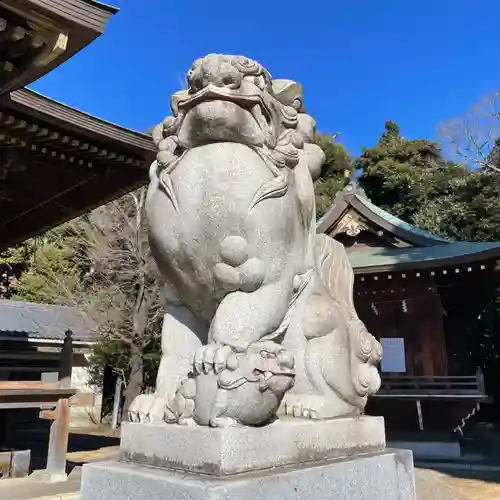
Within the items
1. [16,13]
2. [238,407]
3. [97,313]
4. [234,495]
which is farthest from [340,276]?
[97,313]

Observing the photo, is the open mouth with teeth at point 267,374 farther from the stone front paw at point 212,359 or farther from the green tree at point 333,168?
the green tree at point 333,168

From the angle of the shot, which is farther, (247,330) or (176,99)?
(176,99)

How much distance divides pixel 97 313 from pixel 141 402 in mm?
10759

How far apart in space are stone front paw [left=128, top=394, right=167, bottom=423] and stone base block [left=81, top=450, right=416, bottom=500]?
15cm

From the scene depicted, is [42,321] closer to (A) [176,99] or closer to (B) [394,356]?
(B) [394,356]

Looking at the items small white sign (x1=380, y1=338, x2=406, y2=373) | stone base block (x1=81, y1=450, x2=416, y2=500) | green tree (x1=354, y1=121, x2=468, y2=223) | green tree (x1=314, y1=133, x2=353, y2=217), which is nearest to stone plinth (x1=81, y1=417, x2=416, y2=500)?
stone base block (x1=81, y1=450, x2=416, y2=500)

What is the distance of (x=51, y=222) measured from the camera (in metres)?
7.43

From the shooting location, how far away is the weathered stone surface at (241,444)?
138 centimetres

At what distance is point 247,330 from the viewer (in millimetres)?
1614

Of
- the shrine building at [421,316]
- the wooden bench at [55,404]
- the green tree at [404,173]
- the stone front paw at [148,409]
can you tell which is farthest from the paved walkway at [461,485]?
the green tree at [404,173]

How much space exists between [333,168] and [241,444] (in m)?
19.2

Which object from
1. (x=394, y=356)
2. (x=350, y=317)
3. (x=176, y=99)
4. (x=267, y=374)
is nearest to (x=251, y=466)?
(x=267, y=374)

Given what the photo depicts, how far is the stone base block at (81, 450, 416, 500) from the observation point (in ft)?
4.31

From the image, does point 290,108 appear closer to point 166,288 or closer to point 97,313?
point 166,288
